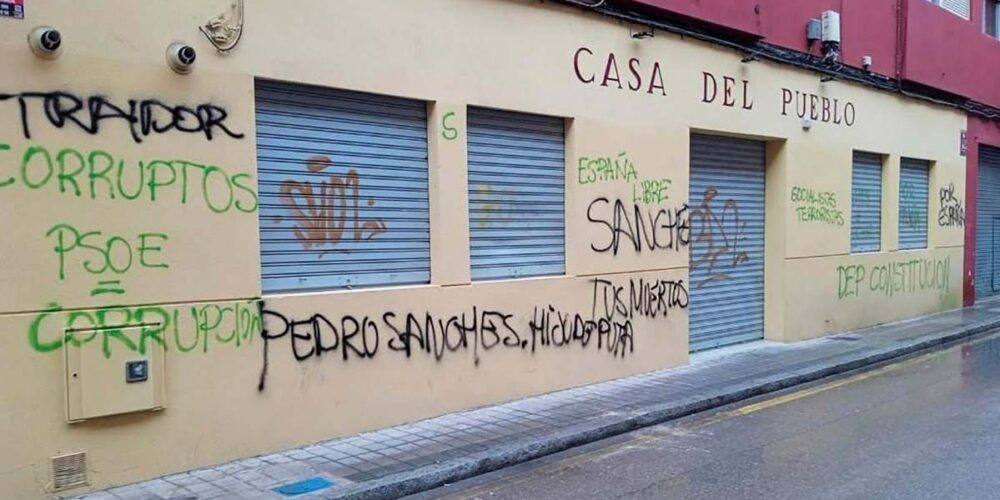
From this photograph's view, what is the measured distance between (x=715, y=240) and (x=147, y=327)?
7.60 metres

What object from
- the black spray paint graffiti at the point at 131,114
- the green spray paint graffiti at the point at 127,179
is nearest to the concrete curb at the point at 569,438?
the green spray paint graffiti at the point at 127,179

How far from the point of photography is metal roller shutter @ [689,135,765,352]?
406 inches

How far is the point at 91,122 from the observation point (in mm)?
5074

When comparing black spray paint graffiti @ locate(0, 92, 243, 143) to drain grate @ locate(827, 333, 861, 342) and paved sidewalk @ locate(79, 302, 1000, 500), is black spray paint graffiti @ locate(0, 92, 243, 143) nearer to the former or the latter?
paved sidewalk @ locate(79, 302, 1000, 500)

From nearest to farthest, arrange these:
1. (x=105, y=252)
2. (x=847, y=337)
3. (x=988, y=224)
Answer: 1. (x=105, y=252)
2. (x=847, y=337)
3. (x=988, y=224)

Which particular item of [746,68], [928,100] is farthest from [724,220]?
[928,100]

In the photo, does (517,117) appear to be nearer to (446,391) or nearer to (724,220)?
(446,391)

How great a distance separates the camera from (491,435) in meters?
6.41

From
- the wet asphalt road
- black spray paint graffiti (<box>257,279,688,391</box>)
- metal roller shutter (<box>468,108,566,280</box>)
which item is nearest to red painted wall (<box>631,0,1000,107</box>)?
metal roller shutter (<box>468,108,566,280</box>)

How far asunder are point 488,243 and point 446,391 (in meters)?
1.52

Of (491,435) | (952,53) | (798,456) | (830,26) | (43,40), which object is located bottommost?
(798,456)

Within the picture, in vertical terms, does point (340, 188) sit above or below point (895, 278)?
above

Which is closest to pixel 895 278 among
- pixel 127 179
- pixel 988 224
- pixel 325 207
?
pixel 988 224

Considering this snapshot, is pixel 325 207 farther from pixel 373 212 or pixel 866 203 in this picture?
pixel 866 203
